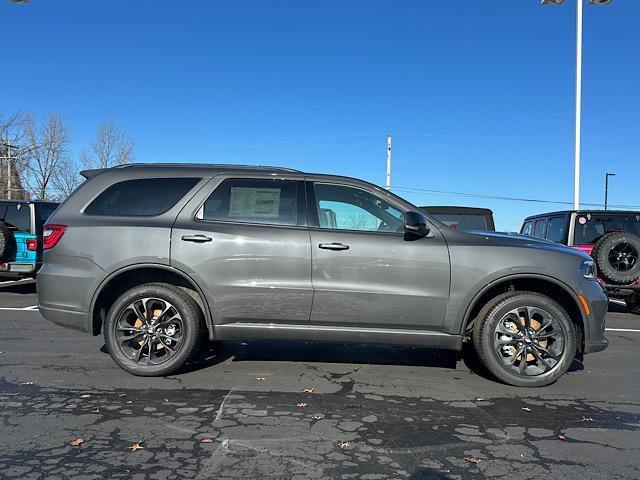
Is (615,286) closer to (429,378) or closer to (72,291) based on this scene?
(429,378)

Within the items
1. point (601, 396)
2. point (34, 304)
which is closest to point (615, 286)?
point (601, 396)

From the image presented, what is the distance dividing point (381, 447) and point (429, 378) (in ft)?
5.52

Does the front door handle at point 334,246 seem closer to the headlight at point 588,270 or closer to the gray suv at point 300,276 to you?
the gray suv at point 300,276

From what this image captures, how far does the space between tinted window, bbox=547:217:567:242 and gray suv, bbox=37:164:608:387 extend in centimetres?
508

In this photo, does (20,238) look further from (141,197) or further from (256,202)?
(256,202)

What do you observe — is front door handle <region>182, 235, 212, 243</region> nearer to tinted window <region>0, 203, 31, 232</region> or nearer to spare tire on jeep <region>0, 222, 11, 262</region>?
spare tire on jeep <region>0, 222, 11, 262</region>

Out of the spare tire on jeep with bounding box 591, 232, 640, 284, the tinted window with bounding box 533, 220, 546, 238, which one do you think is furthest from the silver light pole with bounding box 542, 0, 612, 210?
the spare tire on jeep with bounding box 591, 232, 640, 284

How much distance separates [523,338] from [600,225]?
5.73 m

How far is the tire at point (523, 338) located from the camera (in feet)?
14.9

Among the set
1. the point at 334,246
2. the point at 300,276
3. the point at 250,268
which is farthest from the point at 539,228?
the point at 250,268

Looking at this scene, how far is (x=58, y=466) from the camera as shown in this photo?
296 cm

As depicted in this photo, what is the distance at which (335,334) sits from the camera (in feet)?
14.9

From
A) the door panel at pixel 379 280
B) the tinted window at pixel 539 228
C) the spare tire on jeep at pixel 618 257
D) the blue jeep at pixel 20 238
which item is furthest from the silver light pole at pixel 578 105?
the blue jeep at pixel 20 238

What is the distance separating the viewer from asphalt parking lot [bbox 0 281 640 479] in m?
3.03
